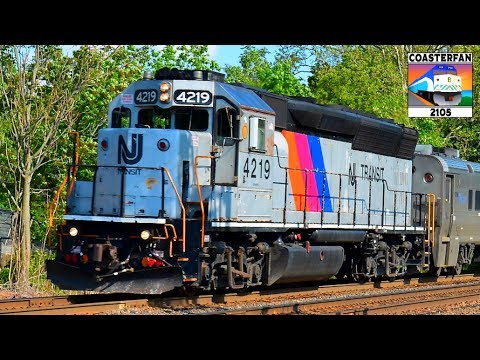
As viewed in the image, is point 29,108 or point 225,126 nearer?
point 225,126

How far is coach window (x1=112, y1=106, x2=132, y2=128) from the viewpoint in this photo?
1362 centimetres

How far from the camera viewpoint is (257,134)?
1363 cm

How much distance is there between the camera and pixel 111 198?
12.9 m

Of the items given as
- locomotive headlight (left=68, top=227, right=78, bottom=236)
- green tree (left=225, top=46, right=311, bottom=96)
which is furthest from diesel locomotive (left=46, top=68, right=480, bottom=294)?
green tree (left=225, top=46, right=311, bottom=96)

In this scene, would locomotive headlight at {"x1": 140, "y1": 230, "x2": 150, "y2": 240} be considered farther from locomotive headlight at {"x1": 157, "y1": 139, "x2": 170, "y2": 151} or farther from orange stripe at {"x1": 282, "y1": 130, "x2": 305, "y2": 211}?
orange stripe at {"x1": 282, "y1": 130, "x2": 305, "y2": 211}

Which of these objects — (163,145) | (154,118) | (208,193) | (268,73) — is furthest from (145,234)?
(268,73)

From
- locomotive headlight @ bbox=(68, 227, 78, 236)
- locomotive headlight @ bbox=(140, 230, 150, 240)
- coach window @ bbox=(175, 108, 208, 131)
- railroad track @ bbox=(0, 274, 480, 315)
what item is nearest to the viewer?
railroad track @ bbox=(0, 274, 480, 315)

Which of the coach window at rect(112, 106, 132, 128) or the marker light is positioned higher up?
the coach window at rect(112, 106, 132, 128)

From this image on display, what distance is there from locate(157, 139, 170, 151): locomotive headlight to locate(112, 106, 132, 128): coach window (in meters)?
1.05

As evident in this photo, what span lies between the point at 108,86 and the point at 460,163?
385 inches

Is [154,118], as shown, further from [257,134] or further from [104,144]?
[257,134]

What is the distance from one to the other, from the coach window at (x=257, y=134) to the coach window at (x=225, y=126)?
33cm

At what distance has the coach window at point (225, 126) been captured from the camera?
13.2 metres

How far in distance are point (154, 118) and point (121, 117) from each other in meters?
0.73
